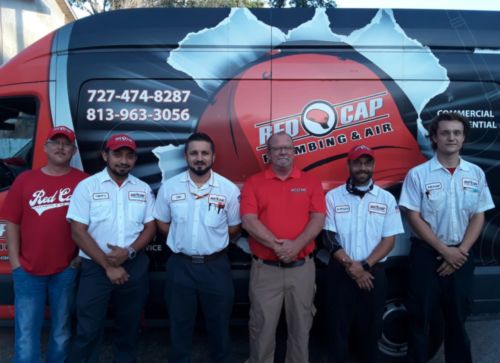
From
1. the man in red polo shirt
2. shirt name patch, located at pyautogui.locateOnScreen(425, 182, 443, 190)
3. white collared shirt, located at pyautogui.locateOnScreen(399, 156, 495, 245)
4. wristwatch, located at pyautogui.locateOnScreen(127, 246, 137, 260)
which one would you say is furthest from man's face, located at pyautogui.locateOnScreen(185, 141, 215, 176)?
shirt name patch, located at pyautogui.locateOnScreen(425, 182, 443, 190)

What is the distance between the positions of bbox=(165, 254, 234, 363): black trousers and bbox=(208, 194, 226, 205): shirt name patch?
1.27ft

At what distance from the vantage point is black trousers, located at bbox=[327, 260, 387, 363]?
A: 2854 mm

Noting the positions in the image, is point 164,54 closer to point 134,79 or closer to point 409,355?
point 134,79

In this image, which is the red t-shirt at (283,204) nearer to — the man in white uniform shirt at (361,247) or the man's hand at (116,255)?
the man in white uniform shirt at (361,247)

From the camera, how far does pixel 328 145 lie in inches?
125

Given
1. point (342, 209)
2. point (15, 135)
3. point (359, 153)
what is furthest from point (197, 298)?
point (15, 135)

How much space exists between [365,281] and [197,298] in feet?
3.87

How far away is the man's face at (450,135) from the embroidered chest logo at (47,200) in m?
2.64

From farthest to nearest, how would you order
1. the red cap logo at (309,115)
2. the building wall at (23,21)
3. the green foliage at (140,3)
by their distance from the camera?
the green foliage at (140,3) < the building wall at (23,21) < the red cap logo at (309,115)

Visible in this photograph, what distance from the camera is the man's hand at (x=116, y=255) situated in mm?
2764

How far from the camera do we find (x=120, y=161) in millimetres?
2830

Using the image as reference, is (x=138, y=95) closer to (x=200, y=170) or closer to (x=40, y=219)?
(x=200, y=170)

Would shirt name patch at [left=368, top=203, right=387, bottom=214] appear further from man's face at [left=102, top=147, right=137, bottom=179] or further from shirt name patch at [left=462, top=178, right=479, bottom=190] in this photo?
man's face at [left=102, top=147, right=137, bottom=179]

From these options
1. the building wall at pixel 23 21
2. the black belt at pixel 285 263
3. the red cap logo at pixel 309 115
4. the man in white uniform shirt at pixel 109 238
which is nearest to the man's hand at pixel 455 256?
the red cap logo at pixel 309 115
